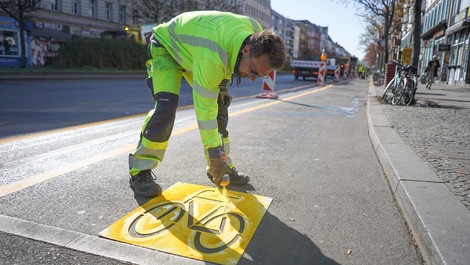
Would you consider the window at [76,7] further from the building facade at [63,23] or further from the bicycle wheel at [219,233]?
the bicycle wheel at [219,233]

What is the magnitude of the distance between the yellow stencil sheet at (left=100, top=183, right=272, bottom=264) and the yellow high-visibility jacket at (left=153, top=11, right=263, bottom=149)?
1.65 ft

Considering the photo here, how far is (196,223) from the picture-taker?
2.51 meters

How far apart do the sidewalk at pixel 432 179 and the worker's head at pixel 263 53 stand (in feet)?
4.50

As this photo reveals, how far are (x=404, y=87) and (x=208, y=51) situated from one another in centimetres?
870

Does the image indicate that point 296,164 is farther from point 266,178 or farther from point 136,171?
point 136,171

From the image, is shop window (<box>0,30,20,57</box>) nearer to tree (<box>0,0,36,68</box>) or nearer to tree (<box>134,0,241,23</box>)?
tree (<box>0,0,36,68</box>)

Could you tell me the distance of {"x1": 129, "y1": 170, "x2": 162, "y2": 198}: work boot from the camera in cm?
293

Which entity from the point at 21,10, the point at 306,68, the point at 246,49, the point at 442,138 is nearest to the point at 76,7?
the point at 21,10

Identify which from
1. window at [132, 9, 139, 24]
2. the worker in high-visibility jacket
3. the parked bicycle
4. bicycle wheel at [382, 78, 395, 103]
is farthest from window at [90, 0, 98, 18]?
the worker in high-visibility jacket

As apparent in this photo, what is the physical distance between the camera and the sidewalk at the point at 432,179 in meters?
2.14

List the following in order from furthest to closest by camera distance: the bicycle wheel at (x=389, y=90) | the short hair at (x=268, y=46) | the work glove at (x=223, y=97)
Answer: the bicycle wheel at (x=389, y=90), the work glove at (x=223, y=97), the short hair at (x=268, y=46)

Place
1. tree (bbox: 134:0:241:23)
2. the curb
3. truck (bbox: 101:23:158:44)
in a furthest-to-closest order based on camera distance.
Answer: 1. tree (bbox: 134:0:241:23)
2. truck (bbox: 101:23:158:44)
3. the curb

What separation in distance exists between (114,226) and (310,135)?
402 centimetres

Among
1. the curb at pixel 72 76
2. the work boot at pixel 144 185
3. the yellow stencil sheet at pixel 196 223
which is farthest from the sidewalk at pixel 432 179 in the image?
the curb at pixel 72 76
